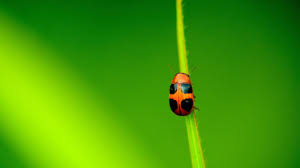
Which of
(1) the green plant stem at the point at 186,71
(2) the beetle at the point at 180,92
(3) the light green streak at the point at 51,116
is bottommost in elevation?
(1) the green plant stem at the point at 186,71

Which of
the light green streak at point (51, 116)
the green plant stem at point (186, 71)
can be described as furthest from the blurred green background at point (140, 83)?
the green plant stem at point (186, 71)

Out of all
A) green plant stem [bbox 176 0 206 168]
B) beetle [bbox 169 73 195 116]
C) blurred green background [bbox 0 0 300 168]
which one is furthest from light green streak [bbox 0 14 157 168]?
green plant stem [bbox 176 0 206 168]

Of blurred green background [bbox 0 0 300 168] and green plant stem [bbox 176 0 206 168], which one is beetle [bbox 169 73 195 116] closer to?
blurred green background [bbox 0 0 300 168]

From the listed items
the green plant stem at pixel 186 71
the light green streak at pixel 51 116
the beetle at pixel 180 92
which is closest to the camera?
the green plant stem at pixel 186 71

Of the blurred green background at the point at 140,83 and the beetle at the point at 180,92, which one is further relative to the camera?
the beetle at the point at 180,92

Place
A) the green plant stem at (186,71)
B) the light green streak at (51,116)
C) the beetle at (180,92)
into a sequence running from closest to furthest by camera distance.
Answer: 1. the green plant stem at (186,71)
2. the light green streak at (51,116)
3. the beetle at (180,92)

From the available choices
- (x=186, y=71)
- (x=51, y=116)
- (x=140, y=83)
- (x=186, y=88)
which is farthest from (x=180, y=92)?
(x=186, y=71)

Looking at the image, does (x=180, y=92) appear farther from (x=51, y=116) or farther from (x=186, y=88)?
(x=51, y=116)

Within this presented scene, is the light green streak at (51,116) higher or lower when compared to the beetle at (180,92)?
lower

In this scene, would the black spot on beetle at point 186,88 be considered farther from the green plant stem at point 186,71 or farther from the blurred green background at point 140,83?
the green plant stem at point 186,71
